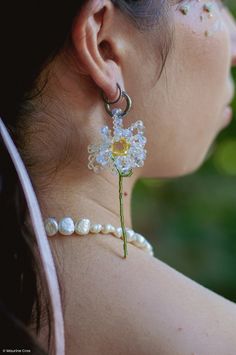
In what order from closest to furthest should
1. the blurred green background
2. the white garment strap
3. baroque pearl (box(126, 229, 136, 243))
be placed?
the white garment strap < baroque pearl (box(126, 229, 136, 243)) < the blurred green background

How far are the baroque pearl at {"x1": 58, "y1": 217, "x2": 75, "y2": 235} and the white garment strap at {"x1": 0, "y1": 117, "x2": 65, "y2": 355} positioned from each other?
0.08m

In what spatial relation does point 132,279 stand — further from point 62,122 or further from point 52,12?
point 52,12

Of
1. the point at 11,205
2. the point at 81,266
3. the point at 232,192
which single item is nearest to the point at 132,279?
the point at 81,266

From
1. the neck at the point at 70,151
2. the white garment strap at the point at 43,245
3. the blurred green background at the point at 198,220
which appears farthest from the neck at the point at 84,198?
the blurred green background at the point at 198,220

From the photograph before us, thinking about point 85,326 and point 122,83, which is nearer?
point 85,326

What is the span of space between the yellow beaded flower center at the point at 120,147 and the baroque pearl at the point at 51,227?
162mm

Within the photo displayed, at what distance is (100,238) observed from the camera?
113 centimetres

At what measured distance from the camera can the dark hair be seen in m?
1.06

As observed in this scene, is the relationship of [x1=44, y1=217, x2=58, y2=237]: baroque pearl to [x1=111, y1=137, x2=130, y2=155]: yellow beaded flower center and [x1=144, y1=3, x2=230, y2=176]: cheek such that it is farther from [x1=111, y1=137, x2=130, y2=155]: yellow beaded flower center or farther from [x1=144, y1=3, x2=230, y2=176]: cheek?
[x1=144, y1=3, x2=230, y2=176]: cheek

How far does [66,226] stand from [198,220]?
2676mm

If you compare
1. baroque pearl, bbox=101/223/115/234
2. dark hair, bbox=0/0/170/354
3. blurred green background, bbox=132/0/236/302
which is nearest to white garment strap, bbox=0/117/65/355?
dark hair, bbox=0/0/170/354

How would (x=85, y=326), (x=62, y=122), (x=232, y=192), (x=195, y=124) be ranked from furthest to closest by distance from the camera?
(x=232, y=192) → (x=195, y=124) → (x=62, y=122) → (x=85, y=326)

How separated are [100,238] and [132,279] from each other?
98 mm

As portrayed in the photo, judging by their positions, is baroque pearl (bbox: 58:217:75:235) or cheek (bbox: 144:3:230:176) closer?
baroque pearl (bbox: 58:217:75:235)
